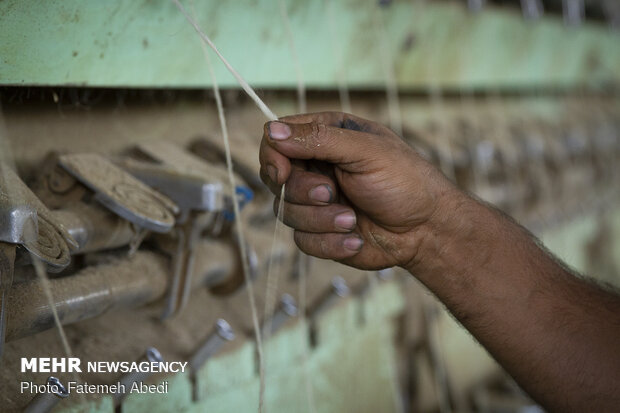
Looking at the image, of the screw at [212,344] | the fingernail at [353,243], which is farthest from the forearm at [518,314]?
the screw at [212,344]

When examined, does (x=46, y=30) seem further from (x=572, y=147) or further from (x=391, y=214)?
(x=572, y=147)

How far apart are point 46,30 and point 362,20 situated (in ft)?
3.83

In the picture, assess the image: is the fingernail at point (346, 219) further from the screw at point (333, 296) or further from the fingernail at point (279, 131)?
the screw at point (333, 296)

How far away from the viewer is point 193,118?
1.64 meters

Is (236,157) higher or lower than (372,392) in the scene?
higher

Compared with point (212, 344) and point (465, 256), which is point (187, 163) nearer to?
point (212, 344)

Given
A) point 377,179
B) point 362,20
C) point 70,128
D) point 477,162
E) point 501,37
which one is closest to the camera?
point 377,179

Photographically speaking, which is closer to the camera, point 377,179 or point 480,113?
point 377,179

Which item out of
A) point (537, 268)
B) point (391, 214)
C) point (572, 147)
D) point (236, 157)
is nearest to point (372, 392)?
point (236, 157)

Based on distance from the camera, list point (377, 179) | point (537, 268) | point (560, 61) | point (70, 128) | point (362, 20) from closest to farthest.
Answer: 1. point (377, 179)
2. point (537, 268)
3. point (70, 128)
4. point (362, 20)
5. point (560, 61)

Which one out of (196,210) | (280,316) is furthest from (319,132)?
(280,316)

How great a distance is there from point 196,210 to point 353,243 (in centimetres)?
38

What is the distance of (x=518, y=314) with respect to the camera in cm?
115

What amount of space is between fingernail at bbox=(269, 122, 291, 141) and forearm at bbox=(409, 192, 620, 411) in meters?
0.32
